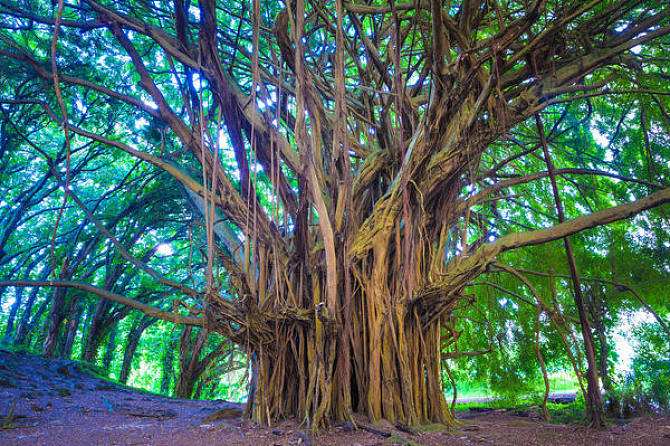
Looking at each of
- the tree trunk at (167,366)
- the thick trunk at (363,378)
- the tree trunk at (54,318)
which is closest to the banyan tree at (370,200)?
the thick trunk at (363,378)

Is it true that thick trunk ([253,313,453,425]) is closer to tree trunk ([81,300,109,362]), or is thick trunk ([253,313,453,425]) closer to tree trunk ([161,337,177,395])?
tree trunk ([81,300,109,362])

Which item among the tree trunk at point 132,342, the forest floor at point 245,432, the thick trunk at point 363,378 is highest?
the tree trunk at point 132,342

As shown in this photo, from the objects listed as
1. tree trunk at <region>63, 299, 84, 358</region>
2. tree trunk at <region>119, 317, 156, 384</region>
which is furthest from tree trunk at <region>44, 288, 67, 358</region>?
tree trunk at <region>119, 317, 156, 384</region>

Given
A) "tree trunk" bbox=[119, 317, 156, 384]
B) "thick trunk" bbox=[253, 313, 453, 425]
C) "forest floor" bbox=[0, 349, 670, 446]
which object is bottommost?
"forest floor" bbox=[0, 349, 670, 446]

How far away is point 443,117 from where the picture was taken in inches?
103

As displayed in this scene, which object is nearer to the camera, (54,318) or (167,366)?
(54,318)

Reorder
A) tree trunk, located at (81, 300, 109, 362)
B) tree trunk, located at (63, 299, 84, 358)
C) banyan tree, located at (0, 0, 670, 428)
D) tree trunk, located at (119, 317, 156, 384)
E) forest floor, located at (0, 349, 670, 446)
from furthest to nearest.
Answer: tree trunk, located at (119, 317, 156, 384) < tree trunk, located at (81, 300, 109, 362) < tree trunk, located at (63, 299, 84, 358) < banyan tree, located at (0, 0, 670, 428) < forest floor, located at (0, 349, 670, 446)

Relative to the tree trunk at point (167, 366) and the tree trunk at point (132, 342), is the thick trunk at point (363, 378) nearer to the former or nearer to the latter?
the tree trunk at point (132, 342)

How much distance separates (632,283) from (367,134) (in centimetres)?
276

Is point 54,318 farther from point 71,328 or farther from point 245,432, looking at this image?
point 245,432

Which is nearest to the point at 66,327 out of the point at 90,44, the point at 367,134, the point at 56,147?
the point at 56,147

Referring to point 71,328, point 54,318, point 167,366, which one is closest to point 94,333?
point 71,328

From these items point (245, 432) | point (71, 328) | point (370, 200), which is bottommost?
point (245, 432)

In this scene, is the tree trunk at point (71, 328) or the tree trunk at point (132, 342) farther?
the tree trunk at point (132, 342)
